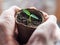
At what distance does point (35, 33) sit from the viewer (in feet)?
1.78

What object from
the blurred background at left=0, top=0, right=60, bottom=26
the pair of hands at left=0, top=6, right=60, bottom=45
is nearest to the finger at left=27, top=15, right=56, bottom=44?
Result: the pair of hands at left=0, top=6, right=60, bottom=45

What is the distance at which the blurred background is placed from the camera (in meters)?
1.18

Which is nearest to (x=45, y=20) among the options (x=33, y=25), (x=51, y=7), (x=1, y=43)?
(x=33, y=25)

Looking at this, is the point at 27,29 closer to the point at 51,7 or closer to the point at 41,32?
the point at 41,32

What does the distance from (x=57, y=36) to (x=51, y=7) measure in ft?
2.68

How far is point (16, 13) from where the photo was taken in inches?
25.5

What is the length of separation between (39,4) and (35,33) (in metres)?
0.78

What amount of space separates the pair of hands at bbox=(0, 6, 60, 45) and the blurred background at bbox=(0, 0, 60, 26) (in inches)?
22.8

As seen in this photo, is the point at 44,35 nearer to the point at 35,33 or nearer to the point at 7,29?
the point at 35,33

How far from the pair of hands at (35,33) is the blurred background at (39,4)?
0.58 metres

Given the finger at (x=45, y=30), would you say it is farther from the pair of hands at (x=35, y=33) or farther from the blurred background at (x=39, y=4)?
the blurred background at (x=39, y=4)

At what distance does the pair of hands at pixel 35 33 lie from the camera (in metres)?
0.54

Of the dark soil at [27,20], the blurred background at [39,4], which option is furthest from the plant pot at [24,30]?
the blurred background at [39,4]

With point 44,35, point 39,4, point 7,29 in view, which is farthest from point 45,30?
point 39,4
